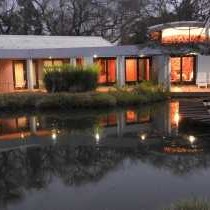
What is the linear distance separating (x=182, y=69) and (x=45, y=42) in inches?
404

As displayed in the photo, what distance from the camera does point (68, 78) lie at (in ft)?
92.5

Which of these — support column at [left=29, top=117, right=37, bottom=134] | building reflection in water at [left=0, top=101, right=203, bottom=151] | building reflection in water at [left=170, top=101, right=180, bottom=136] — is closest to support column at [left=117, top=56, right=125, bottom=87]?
building reflection in water at [left=170, top=101, right=180, bottom=136]

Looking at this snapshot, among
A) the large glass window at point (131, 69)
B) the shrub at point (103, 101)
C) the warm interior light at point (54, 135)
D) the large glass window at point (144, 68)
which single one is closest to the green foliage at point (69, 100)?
the shrub at point (103, 101)

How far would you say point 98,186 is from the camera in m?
9.82

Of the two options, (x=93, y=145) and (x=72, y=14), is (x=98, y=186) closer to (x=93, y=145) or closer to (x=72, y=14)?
(x=93, y=145)

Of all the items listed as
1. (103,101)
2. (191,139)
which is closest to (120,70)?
(103,101)

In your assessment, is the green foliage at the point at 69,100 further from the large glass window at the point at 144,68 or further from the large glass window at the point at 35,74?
the large glass window at the point at 144,68

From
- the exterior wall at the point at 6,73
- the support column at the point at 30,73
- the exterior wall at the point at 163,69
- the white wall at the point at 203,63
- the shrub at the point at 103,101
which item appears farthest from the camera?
the white wall at the point at 203,63

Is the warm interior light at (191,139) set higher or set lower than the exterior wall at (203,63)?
lower

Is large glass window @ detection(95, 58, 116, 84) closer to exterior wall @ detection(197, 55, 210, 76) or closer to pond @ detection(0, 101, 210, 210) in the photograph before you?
exterior wall @ detection(197, 55, 210, 76)

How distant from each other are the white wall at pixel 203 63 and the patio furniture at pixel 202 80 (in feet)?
7.06

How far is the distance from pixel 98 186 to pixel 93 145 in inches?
175

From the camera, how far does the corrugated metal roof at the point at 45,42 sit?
3406 centimetres

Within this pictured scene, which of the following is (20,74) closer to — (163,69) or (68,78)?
(68,78)
